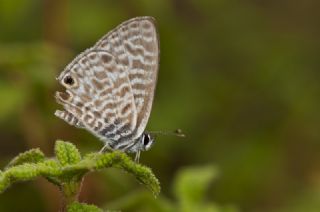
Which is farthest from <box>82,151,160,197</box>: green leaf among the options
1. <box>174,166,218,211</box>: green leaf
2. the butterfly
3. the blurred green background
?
the blurred green background

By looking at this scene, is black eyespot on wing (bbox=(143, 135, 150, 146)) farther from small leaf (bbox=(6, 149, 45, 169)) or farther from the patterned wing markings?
small leaf (bbox=(6, 149, 45, 169))

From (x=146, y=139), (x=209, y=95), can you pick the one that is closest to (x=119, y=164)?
(x=146, y=139)

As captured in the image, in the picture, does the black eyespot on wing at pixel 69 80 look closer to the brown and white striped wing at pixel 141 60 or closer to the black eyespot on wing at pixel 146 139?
the brown and white striped wing at pixel 141 60

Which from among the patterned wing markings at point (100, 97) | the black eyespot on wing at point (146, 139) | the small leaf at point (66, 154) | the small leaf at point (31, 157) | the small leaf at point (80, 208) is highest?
the patterned wing markings at point (100, 97)

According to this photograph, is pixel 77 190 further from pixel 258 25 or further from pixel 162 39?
pixel 258 25

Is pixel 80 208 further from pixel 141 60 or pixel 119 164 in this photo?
pixel 141 60

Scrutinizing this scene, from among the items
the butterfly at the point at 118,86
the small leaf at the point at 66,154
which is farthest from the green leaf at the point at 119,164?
the butterfly at the point at 118,86

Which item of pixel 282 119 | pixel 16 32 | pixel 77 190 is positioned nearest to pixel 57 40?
pixel 16 32
